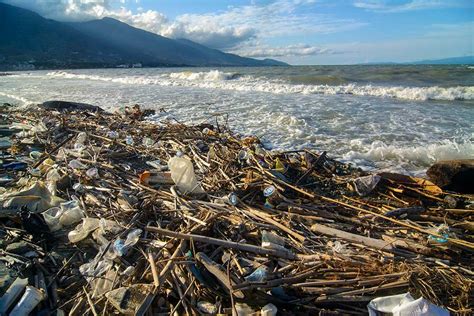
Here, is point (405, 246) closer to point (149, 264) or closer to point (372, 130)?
point (149, 264)

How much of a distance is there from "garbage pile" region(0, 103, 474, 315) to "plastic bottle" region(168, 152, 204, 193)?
16mm

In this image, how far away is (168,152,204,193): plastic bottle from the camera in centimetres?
458

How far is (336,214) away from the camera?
4117mm

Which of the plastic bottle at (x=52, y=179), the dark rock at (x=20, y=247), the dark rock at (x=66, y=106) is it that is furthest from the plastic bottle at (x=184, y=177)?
the dark rock at (x=66, y=106)

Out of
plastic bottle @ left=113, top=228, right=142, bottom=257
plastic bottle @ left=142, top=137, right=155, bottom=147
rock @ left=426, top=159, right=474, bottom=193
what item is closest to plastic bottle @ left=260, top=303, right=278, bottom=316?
plastic bottle @ left=113, top=228, right=142, bottom=257

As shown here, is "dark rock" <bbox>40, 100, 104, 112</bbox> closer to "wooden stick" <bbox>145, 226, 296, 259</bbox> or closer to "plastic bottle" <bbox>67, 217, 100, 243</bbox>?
"plastic bottle" <bbox>67, 217, 100, 243</bbox>

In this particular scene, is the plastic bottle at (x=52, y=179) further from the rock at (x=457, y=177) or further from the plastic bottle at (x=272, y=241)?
the rock at (x=457, y=177)

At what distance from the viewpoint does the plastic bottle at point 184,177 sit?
180 inches

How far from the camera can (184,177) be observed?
4.68 metres

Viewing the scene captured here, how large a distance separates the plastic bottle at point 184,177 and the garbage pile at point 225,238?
2 cm

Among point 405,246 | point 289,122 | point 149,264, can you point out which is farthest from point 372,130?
point 149,264

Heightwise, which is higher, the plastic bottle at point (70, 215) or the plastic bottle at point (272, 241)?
the plastic bottle at point (70, 215)

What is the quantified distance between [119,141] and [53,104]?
7.54m

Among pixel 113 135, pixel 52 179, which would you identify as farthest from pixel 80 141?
pixel 52 179
